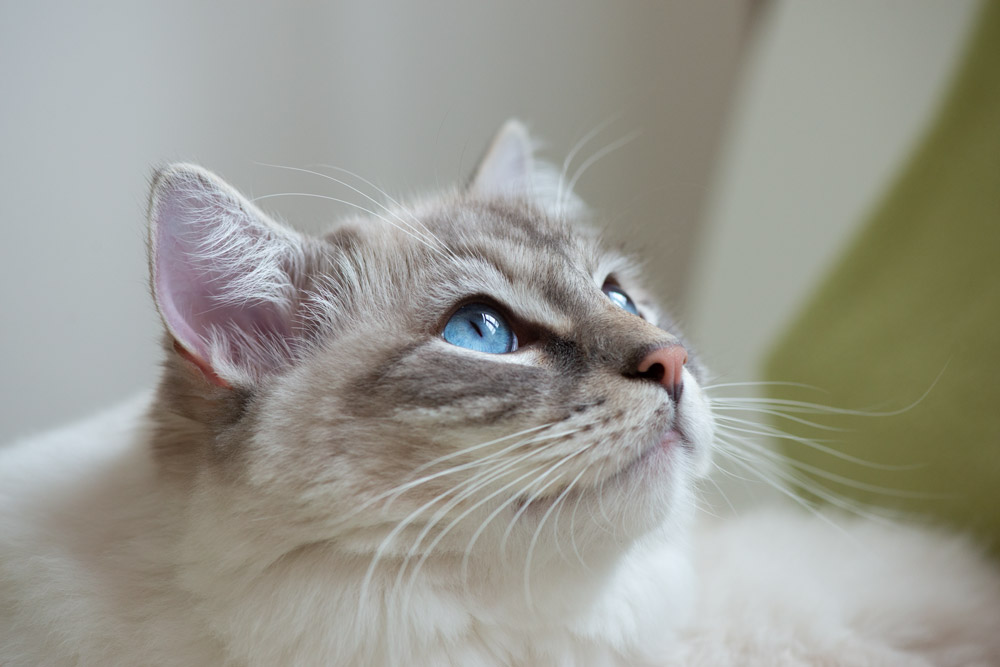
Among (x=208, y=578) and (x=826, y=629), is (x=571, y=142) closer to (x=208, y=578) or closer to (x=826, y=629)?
(x=826, y=629)

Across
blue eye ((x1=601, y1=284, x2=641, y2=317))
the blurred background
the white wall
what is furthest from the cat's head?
the white wall

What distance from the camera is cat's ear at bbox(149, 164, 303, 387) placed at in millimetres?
1078

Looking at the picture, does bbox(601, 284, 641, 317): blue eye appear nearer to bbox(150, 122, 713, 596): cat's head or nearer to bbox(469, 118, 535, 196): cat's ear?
bbox(150, 122, 713, 596): cat's head

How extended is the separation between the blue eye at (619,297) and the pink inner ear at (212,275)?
58cm

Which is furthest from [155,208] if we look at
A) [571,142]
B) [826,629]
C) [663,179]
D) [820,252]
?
[663,179]

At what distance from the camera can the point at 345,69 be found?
2.62 m

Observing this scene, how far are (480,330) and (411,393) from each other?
0.17 m

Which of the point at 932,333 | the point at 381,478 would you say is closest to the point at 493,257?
the point at 381,478

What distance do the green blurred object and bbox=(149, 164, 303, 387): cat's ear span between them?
3.38 ft

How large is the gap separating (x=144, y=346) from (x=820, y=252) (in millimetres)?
1999

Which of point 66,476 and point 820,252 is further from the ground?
point 820,252

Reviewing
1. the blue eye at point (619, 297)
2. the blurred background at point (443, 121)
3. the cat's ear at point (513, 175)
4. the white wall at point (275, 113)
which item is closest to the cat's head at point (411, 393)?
the blue eye at point (619, 297)

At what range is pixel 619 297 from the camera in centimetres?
143

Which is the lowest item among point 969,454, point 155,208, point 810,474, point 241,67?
point 155,208
